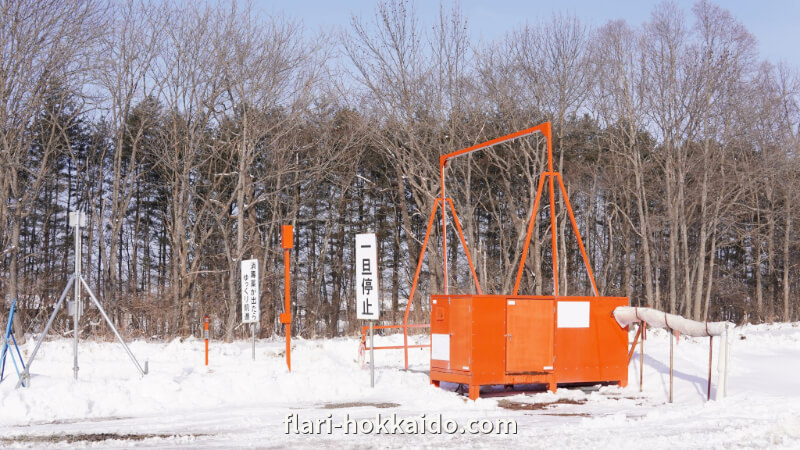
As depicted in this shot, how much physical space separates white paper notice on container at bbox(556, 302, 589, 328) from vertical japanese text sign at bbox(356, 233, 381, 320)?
3665mm


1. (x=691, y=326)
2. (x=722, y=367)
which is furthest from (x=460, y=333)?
(x=722, y=367)

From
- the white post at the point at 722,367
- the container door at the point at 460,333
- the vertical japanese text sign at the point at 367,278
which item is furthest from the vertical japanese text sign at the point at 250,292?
the white post at the point at 722,367

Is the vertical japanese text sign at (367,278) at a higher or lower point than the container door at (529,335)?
higher

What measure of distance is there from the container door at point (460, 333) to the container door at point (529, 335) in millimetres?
856

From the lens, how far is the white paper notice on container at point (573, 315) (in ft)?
52.3

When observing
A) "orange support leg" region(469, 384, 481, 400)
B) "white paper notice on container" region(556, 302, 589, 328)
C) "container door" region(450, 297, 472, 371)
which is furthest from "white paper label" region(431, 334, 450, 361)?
"white paper notice on container" region(556, 302, 589, 328)

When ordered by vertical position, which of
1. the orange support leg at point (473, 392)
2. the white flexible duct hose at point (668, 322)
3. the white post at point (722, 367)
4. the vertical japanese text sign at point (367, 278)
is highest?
the vertical japanese text sign at point (367, 278)

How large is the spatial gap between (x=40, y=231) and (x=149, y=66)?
50.1 feet

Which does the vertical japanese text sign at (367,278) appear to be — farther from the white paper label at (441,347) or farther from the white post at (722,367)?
the white post at (722,367)

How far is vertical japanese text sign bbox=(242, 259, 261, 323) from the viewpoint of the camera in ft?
64.5

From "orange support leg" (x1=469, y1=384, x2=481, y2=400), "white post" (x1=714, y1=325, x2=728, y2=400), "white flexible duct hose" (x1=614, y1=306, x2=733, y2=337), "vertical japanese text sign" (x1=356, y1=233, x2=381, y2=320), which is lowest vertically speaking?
"orange support leg" (x1=469, y1=384, x2=481, y2=400)

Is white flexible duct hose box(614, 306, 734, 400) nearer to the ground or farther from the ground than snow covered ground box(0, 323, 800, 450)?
farther from the ground

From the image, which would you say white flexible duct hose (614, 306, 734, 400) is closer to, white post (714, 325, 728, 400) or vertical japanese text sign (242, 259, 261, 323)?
white post (714, 325, 728, 400)

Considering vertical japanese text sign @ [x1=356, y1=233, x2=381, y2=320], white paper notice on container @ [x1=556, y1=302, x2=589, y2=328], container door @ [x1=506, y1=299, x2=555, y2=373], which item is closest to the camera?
container door @ [x1=506, y1=299, x2=555, y2=373]
